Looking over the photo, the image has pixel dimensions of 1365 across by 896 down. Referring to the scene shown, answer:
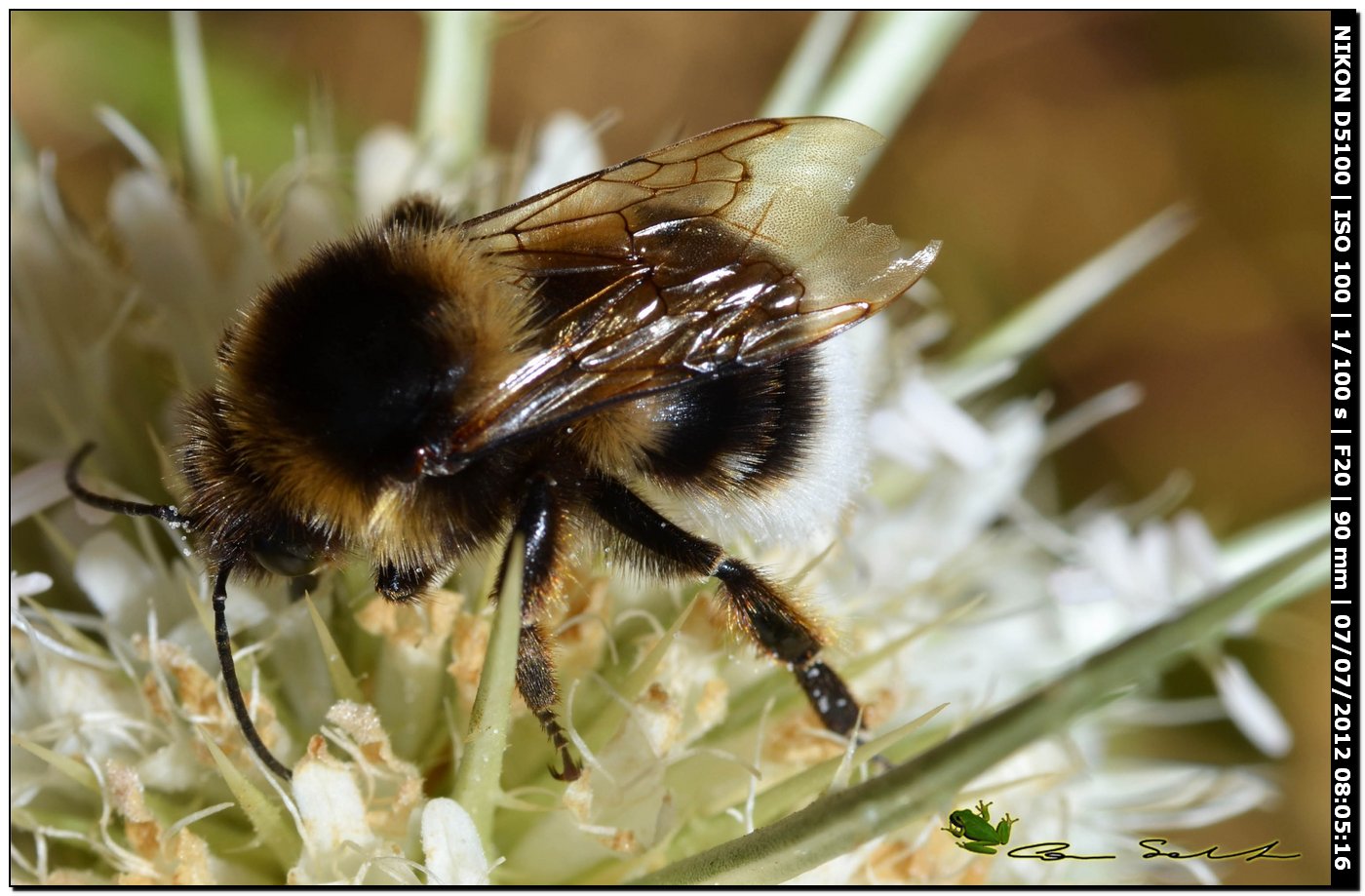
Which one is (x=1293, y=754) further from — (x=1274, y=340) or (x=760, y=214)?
(x=760, y=214)

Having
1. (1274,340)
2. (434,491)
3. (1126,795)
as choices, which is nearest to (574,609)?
(434,491)

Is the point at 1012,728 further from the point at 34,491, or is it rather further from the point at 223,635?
the point at 34,491

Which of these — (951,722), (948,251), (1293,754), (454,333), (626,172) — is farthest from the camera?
(948,251)

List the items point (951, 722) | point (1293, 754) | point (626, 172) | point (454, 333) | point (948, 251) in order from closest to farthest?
point (454, 333), point (626, 172), point (951, 722), point (1293, 754), point (948, 251)

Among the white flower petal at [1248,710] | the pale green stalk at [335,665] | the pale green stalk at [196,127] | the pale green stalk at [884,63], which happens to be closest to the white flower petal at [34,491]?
the pale green stalk at [335,665]

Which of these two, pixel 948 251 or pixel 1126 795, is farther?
pixel 948 251

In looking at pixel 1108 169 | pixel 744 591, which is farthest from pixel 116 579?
pixel 1108 169

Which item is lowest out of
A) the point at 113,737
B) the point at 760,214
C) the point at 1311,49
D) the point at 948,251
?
the point at 113,737

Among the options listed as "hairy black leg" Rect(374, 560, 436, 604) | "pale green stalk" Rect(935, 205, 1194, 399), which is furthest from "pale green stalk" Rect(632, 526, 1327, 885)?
"pale green stalk" Rect(935, 205, 1194, 399)
